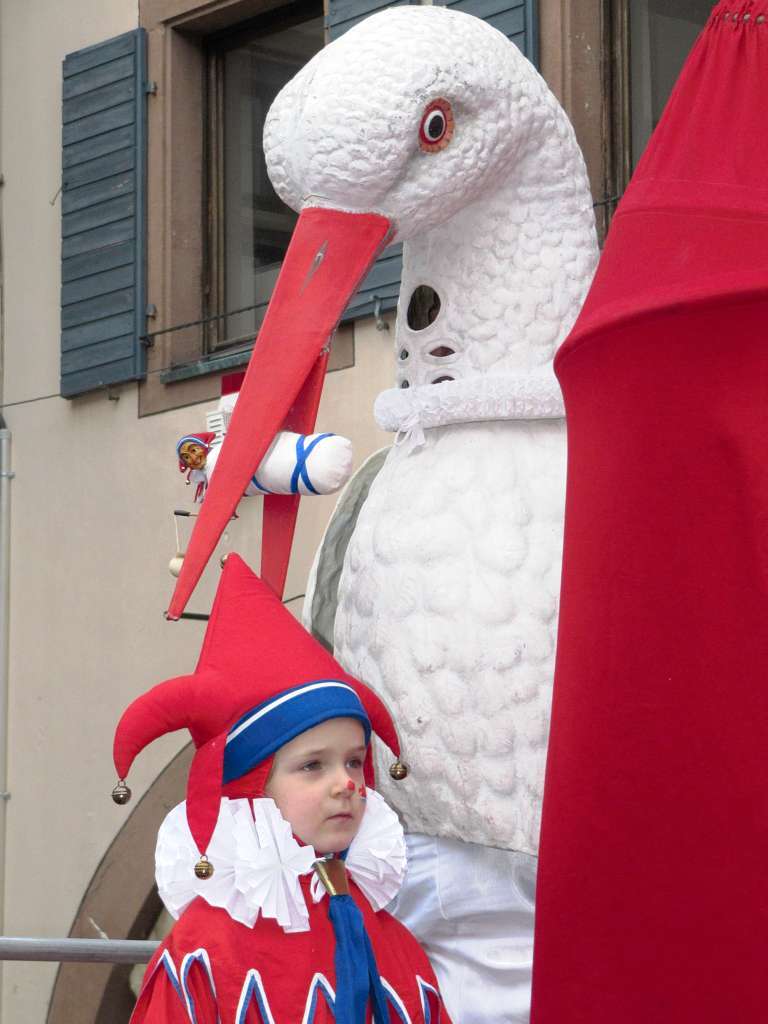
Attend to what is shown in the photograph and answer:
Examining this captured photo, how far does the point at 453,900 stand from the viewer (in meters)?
1.96

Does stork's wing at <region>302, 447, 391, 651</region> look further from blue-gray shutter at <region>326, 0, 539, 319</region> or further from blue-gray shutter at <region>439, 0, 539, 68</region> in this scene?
blue-gray shutter at <region>439, 0, 539, 68</region>

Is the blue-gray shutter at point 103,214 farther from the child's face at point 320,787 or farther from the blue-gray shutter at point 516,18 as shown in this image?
the child's face at point 320,787

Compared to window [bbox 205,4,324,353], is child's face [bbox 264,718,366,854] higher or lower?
lower

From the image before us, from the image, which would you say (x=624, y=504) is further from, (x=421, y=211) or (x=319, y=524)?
(x=319, y=524)

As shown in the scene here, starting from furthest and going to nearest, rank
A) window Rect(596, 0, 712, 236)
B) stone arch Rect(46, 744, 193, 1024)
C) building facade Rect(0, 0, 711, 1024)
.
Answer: building facade Rect(0, 0, 711, 1024), stone arch Rect(46, 744, 193, 1024), window Rect(596, 0, 712, 236)

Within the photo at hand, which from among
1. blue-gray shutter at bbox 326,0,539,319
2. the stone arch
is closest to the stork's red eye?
blue-gray shutter at bbox 326,0,539,319

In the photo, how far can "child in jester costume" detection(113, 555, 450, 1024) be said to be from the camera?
1880 mm

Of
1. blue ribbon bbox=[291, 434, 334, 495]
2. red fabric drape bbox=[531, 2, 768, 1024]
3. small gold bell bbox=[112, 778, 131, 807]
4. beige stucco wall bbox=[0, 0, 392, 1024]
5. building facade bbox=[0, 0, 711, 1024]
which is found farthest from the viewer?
beige stucco wall bbox=[0, 0, 392, 1024]

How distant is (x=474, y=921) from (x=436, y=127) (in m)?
0.78

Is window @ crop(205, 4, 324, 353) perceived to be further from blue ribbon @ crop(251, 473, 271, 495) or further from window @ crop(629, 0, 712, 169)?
blue ribbon @ crop(251, 473, 271, 495)

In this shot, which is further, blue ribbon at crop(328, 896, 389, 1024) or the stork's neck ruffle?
the stork's neck ruffle

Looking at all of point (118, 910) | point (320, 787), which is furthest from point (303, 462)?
point (118, 910)

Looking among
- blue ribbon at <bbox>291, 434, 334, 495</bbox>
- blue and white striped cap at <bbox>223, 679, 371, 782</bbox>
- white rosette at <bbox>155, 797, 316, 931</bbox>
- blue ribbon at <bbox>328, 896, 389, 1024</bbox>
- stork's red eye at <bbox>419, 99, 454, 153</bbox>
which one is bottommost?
blue ribbon at <bbox>328, 896, 389, 1024</bbox>

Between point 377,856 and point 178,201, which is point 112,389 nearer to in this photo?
point 178,201
